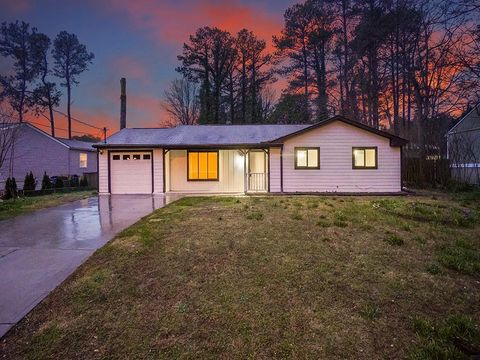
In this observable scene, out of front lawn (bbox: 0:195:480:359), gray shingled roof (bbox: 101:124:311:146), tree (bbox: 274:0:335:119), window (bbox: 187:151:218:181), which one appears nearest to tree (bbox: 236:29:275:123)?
tree (bbox: 274:0:335:119)

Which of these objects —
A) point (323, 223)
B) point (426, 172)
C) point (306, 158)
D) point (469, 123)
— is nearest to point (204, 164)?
point (306, 158)

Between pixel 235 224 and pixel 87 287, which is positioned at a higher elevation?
pixel 235 224

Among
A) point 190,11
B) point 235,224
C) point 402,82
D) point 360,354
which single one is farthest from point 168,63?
point 360,354

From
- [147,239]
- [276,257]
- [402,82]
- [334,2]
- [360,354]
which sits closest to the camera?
[360,354]

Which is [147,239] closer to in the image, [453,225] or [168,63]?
[453,225]

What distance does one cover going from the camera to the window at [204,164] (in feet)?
52.2

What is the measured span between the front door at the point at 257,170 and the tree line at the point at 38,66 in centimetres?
2171

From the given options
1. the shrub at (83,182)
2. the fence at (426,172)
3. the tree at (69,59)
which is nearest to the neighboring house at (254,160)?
the fence at (426,172)

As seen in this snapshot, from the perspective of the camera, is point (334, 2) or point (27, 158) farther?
point (27, 158)

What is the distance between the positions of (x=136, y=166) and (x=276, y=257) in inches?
486

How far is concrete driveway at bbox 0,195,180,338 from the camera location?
13.9 ft

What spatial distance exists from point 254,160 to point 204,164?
2.66m

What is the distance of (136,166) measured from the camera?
15891 mm

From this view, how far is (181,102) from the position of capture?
118 feet
